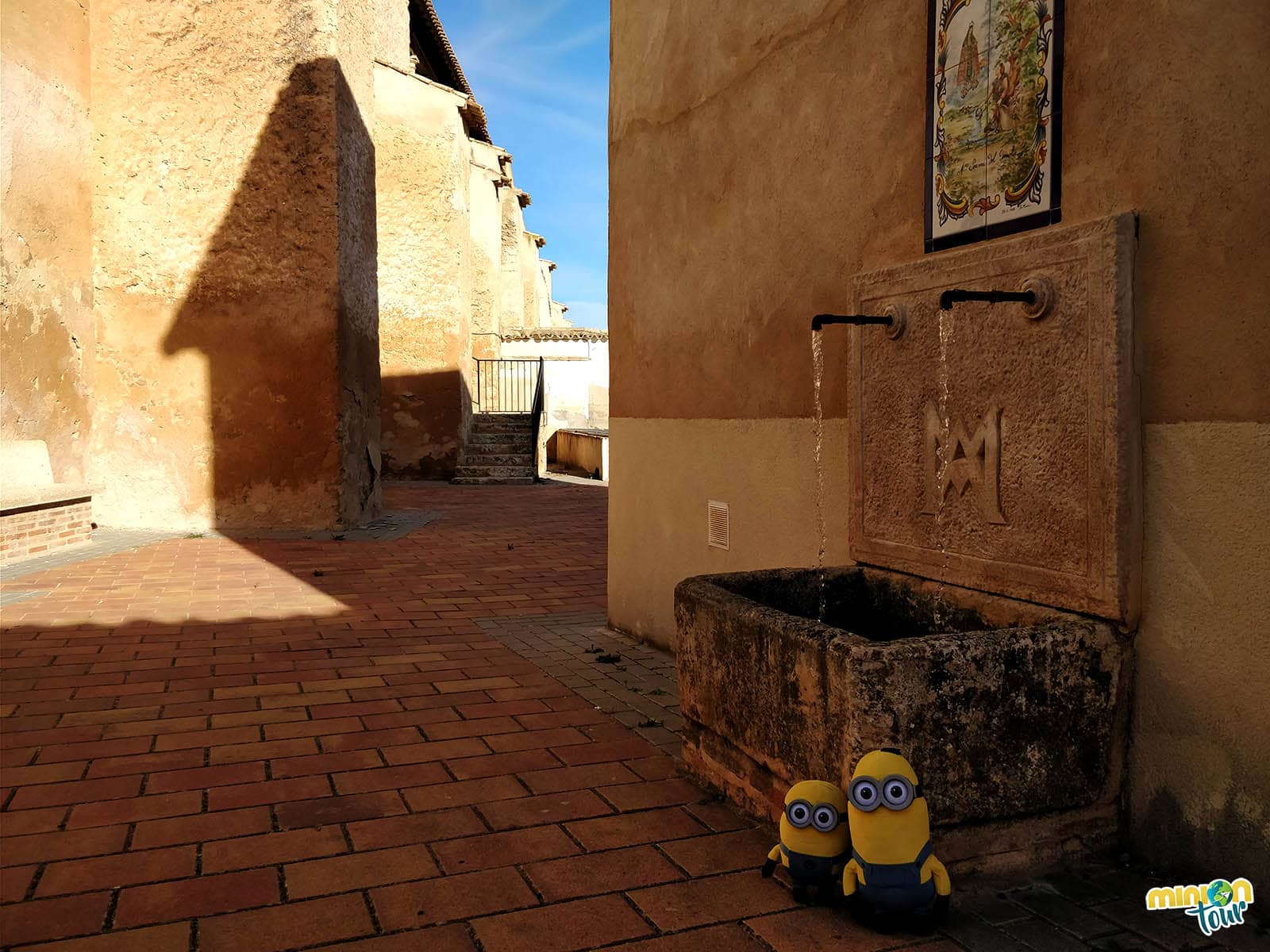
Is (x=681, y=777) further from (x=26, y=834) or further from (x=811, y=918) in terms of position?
(x=26, y=834)

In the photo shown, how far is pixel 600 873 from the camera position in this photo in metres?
2.47

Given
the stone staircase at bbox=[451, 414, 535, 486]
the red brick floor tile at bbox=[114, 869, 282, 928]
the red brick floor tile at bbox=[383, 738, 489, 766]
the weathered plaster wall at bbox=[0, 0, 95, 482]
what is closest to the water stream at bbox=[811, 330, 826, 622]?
the red brick floor tile at bbox=[383, 738, 489, 766]

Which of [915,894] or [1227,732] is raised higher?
[1227,732]

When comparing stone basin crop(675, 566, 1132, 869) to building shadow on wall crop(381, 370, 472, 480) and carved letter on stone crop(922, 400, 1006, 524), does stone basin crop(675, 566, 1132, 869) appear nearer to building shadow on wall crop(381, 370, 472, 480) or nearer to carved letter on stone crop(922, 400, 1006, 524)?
carved letter on stone crop(922, 400, 1006, 524)

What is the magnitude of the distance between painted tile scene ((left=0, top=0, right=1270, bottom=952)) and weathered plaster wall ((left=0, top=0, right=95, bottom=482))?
8.67ft

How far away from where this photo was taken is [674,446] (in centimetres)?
492

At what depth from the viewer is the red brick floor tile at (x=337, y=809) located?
2.79 m

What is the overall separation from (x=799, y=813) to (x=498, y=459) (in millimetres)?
14594

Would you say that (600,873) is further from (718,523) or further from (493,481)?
(493,481)

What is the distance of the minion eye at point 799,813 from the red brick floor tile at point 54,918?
1.62m

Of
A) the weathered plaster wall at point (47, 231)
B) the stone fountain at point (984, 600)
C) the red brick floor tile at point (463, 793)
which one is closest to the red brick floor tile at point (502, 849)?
the red brick floor tile at point (463, 793)

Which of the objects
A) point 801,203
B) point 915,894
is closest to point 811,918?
A: point 915,894

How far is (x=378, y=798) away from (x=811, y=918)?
141cm

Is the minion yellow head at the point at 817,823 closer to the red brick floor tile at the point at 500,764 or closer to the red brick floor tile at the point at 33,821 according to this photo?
the red brick floor tile at the point at 500,764
